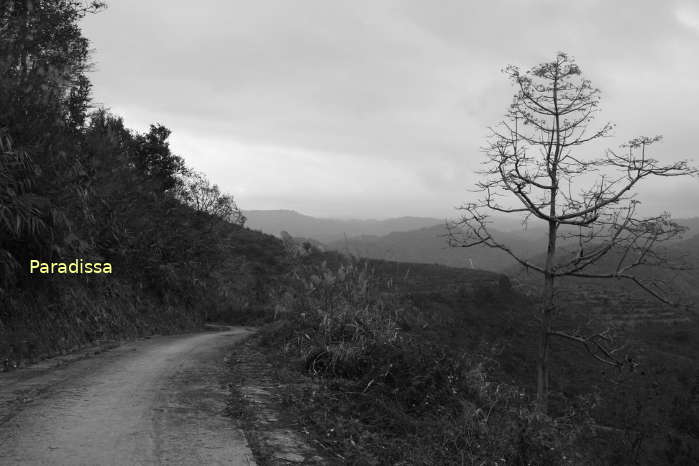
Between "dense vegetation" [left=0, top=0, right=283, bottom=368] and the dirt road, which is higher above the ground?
"dense vegetation" [left=0, top=0, right=283, bottom=368]

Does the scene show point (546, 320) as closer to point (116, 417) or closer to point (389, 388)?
point (389, 388)

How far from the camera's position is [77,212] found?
13773 mm

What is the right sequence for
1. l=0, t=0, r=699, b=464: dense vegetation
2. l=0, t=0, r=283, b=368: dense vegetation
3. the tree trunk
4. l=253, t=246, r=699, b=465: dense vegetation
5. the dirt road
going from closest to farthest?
the dirt road, l=253, t=246, r=699, b=465: dense vegetation, l=0, t=0, r=699, b=464: dense vegetation, l=0, t=0, r=283, b=368: dense vegetation, the tree trunk

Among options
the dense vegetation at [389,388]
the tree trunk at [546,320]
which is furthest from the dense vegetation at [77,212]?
the tree trunk at [546,320]

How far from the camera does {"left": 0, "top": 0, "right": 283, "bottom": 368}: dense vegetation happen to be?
1027 cm

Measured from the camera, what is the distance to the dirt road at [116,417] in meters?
4.12

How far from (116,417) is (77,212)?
10.4m

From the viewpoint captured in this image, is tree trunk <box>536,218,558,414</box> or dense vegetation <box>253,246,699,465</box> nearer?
dense vegetation <box>253,246,699,465</box>

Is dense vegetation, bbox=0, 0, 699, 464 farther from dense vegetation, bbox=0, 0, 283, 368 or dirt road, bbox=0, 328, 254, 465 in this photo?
dirt road, bbox=0, 328, 254, 465

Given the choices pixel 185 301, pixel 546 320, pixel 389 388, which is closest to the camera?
pixel 389 388

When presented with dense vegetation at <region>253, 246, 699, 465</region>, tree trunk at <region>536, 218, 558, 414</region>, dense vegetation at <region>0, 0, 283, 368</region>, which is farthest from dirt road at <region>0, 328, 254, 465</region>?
tree trunk at <region>536, 218, 558, 414</region>

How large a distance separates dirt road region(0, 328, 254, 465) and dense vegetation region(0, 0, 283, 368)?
2.12 m

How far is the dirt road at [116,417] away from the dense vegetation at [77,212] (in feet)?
6.95

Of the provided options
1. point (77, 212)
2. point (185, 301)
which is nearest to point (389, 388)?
point (77, 212)
